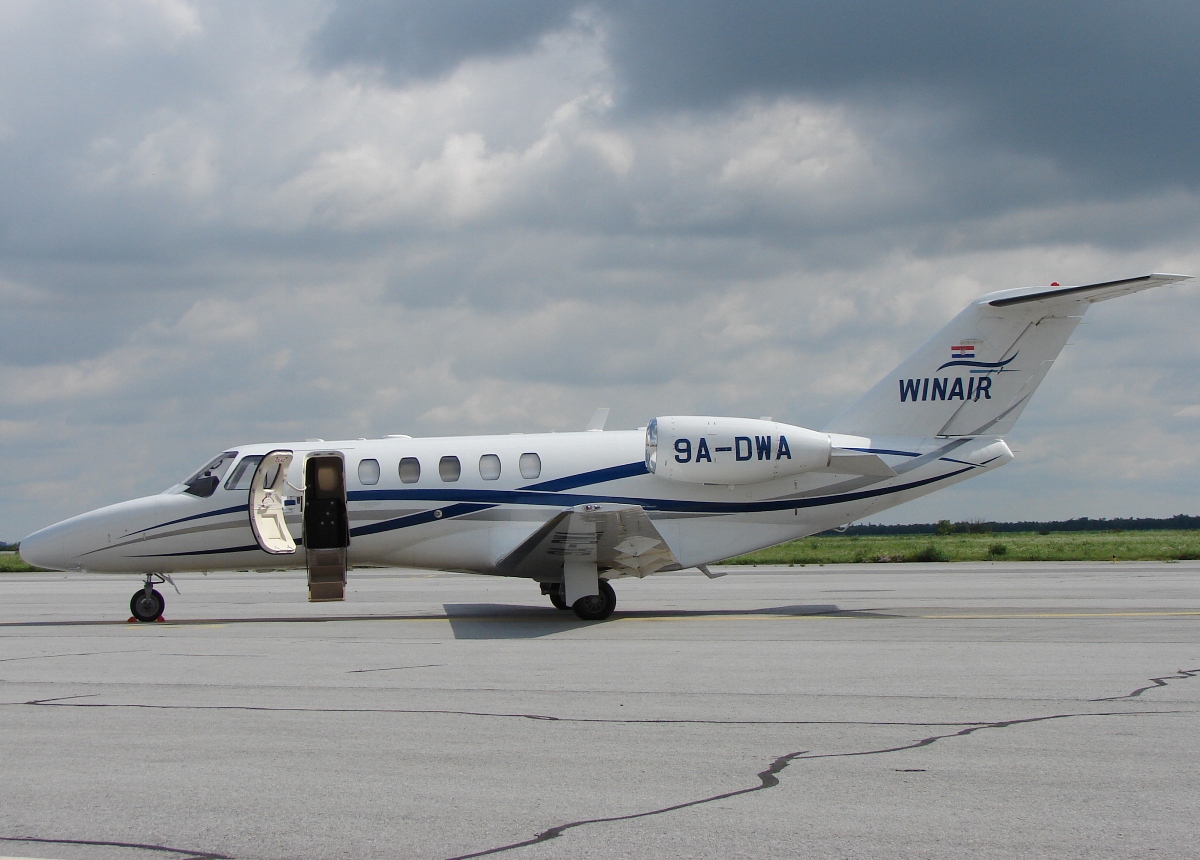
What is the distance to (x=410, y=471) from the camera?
17.4m

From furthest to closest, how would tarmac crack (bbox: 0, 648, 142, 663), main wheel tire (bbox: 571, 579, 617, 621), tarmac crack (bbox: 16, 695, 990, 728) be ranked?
main wheel tire (bbox: 571, 579, 617, 621), tarmac crack (bbox: 0, 648, 142, 663), tarmac crack (bbox: 16, 695, 990, 728)

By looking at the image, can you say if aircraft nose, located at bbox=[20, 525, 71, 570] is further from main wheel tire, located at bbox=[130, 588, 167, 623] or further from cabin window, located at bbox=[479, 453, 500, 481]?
cabin window, located at bbox=[479, 453, 500, 481]

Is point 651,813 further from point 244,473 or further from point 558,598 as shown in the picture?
point 244,473

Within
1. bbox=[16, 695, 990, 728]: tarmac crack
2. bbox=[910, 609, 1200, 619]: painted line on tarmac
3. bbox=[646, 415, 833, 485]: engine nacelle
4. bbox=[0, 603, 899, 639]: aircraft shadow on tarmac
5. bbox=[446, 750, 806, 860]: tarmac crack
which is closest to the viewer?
bbox=[446, 750, 806, 860]: tarmac crack

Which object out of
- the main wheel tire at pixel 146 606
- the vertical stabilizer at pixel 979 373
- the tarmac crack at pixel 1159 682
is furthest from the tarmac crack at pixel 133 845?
the vertical stabilizer at pixel 979 373

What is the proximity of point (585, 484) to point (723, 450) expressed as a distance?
2331mm

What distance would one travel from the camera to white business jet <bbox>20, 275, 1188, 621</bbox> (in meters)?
16.9

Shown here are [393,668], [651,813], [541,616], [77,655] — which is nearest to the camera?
[651,813]

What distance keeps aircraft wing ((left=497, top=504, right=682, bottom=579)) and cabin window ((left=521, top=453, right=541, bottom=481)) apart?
1470mm

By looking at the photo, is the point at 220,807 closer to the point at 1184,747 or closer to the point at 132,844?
the point at 132,844

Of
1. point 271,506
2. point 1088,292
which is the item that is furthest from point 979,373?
point 271,506

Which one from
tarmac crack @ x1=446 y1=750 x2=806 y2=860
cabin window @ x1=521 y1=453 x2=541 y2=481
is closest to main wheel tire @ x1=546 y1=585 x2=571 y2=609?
cabin window @ x1=521 y1=453 x2=541 y2=481

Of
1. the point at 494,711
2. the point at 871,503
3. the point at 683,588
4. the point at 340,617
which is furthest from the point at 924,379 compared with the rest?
the point at 494,711

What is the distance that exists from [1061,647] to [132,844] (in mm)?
10388
